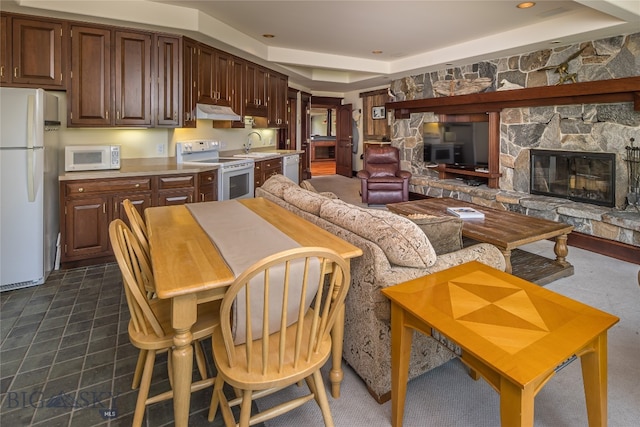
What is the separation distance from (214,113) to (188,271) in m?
3.54

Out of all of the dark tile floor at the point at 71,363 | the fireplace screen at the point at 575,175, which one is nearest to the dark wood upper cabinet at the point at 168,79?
the dark tile floor at the point at 71,363

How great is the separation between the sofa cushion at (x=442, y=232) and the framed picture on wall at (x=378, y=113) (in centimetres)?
678

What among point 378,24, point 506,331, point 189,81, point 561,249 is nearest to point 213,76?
→ point 189,81

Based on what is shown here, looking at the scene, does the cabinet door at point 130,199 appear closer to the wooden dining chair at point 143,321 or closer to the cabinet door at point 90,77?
the cabinet door at point 90,77

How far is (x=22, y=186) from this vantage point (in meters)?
3.04

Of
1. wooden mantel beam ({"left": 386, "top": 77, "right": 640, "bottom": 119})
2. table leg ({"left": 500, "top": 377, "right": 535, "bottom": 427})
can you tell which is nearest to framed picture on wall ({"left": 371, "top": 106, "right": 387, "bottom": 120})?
wooden mantel beam ({"left": 386, "top": 77, "right": 640, "bottom": 119})

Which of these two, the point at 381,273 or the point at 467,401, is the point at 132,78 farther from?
the point at 467,401

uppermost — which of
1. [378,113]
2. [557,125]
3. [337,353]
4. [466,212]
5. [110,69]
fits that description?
[378,113]

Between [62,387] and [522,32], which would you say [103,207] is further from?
[522,32]

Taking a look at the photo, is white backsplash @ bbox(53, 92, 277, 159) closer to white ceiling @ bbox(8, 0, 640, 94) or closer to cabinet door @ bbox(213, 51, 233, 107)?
cabinet door @ bbox(213, 51, 233, 107)

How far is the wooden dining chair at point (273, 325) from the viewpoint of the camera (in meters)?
1.25

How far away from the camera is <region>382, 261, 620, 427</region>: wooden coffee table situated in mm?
1077

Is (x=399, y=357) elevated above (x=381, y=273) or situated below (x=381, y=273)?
below

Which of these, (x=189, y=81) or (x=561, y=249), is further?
(x=189, y=81)
